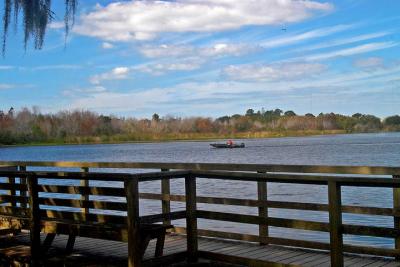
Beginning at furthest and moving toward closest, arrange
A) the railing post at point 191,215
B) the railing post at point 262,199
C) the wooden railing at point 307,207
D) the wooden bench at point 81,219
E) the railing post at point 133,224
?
the railing post at point 262,199
the railing post at point 191,215
the wooden bench at point 81,219
the railing post at point 133,224
the wooden railing at point 307,207

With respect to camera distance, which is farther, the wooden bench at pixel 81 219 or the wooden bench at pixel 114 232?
the wooden bench at pixel 81 219

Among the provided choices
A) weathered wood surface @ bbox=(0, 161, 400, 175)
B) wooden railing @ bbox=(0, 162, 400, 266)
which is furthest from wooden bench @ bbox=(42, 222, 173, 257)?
weathered wood surface @ bbox=(0, 161, 400, 175)

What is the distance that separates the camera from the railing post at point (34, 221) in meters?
7.00

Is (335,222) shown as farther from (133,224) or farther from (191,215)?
(133,224)

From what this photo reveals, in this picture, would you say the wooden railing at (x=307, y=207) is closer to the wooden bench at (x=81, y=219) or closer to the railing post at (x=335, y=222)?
the railing post at (x=335, y=222)

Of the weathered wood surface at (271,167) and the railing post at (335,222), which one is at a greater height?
the weathered wood surface at (271,167)

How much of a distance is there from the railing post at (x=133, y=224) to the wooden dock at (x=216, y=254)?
0.49 m

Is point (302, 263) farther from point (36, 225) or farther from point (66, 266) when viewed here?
point (36, 225)

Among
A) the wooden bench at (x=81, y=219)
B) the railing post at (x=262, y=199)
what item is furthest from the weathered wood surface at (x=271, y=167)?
the wooden bench at (x=81, y=219)

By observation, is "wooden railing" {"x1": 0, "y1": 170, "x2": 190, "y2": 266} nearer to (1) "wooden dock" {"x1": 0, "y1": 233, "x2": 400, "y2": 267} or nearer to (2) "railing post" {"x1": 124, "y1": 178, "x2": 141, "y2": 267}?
(2) "railing post" {"x1": 124, "y1": 178, "x2": 141, "y2": 267}

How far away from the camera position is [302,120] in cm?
14888

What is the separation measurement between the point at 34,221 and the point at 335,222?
3.80 metres

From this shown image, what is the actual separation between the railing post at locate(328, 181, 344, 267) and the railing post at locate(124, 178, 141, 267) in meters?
2.01

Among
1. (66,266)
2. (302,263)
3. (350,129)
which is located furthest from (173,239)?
(350,129)
